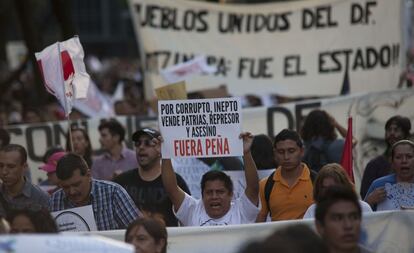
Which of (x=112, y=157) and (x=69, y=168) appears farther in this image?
(x=112, y=157)

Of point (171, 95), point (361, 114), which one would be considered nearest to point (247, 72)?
point (361, 114)

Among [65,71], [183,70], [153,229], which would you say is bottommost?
[153,229]

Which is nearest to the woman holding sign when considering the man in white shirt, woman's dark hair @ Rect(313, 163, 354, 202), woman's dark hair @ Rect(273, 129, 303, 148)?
woman's dark hair @ Rect(273, 129, 303, 148)

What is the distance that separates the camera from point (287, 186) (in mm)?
8609

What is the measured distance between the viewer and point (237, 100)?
843 cm

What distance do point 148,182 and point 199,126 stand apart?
1.12 meters

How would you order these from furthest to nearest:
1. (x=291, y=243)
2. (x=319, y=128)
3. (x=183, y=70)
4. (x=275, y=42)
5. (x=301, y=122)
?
(x=275, y=42), (x=183, y=70), (x=301, y=122), (x=319, y=128), (x=291, y=243)

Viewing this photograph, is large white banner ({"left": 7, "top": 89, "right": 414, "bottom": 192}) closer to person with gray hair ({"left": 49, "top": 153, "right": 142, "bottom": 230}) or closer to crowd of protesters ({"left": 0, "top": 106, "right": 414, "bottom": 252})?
crowd of protesters ({"left": 0, "top": 106, "right": 414, "bottom": 252})

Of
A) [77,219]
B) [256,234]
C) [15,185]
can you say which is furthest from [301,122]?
[256,234]

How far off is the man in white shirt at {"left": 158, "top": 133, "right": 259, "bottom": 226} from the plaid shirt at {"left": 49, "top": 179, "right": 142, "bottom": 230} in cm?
40

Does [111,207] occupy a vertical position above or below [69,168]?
below

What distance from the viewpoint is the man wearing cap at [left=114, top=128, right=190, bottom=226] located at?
30.3 feet

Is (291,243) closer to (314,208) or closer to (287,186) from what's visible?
(314,208)

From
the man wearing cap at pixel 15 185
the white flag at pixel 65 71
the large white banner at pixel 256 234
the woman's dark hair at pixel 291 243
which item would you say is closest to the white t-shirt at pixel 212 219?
the large white banner at pixel 256 234
